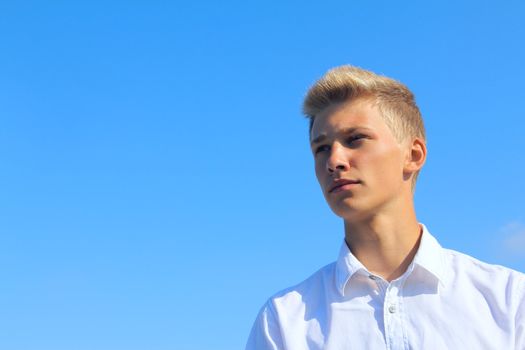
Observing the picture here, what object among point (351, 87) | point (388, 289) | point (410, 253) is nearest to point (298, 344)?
point (388, 289)

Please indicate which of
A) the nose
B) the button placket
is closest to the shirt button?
the button placket

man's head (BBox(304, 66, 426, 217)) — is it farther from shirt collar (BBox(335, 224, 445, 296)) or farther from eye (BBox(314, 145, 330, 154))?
shirt collar (BBox(335, 224, 445, 296))

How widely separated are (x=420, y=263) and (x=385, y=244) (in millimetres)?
281

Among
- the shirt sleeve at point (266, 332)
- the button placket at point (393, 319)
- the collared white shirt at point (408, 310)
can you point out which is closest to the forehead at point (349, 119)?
the collared white shirt at point (408, 310)

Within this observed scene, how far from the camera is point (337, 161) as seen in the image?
4.37 m

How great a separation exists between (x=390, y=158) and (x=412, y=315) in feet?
3.68

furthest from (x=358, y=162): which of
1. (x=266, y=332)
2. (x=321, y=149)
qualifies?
(x=266, y=332)

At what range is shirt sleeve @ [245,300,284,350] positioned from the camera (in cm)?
443

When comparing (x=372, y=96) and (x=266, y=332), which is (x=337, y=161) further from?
(x=266, y=332)

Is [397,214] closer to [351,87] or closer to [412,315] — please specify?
[412,315]

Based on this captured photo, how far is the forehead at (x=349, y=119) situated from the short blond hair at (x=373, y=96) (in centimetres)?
5

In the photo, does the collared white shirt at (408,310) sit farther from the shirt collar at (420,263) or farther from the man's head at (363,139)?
the man's head at (363,139)

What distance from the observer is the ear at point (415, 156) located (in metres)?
4.71

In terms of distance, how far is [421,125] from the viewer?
506 cm
